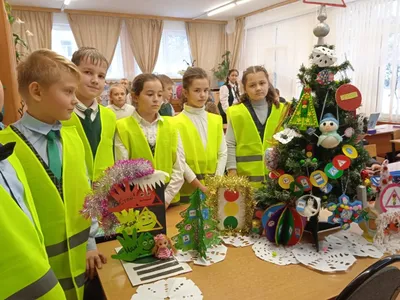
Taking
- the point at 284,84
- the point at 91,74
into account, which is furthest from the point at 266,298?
the point at 284,84

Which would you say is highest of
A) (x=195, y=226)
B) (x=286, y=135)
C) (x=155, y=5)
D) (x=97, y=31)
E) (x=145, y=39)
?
(x=155, y=5)

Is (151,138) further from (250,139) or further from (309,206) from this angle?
(309,206)

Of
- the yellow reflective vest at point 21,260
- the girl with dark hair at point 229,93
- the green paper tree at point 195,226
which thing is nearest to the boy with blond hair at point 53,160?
the yellow reflective vest at point 21,260

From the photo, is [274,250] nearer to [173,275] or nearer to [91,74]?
[173,275]

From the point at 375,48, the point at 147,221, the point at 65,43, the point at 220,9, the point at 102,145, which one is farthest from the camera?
the point at 65,43

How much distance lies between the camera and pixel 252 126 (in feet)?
6.61

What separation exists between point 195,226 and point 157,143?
66 centimetres

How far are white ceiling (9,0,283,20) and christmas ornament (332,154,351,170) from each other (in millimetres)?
6359

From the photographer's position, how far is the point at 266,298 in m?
0.99

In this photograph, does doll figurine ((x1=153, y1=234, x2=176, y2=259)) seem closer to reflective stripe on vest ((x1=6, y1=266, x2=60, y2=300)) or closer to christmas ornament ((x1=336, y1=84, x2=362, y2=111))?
reflective stripe on vest ((x1=6, y1=266, x2=60, y2=300))

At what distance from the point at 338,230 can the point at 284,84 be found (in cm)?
654

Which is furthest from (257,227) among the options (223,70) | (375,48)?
(223,70)

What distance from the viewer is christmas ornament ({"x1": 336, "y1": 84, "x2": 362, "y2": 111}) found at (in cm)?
124

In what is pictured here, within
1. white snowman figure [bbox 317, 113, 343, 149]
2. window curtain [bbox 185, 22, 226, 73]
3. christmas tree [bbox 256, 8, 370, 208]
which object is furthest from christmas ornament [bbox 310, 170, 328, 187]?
window curtain [bbox 185, 22, 226, 73]
